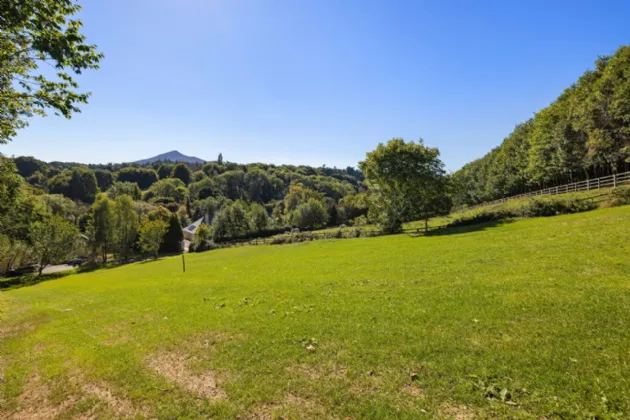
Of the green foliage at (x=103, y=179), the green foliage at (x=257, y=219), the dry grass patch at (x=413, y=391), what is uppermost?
the green foliage at (x=103, y=179)

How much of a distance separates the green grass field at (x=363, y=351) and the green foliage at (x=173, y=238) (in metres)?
55.8

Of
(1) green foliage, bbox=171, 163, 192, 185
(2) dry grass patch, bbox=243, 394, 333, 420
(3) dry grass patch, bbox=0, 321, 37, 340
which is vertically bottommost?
(3) dry grass patch, bbox=0, 321, 37, 340

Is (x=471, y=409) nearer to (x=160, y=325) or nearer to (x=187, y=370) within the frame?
(x=187, y=370)

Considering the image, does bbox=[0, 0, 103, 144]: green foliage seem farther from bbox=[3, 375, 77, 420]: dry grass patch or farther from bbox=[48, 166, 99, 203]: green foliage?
bbox=[48, 166, 99, 203]: green foliage

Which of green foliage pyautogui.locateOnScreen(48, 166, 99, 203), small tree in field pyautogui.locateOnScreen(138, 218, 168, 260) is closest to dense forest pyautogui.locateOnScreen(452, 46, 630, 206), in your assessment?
small tree in field pyautogui.locateOnScreen(138, 218, 168, 260)

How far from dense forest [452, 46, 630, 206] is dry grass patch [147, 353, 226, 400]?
39952 millimetres

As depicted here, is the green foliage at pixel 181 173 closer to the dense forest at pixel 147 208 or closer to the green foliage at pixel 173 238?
the dense forest at pixel 147 208

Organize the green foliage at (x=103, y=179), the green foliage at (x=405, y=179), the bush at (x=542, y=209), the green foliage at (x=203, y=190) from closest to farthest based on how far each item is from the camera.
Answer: the bush at (x=542, y=209)
the green foliage at (x=405, y=179)
the green foliage at (x=203, y=190)
the green foliage at (x=103, y=179)

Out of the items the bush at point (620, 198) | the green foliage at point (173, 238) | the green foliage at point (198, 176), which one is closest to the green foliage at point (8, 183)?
the green foliage at point (173, 238)

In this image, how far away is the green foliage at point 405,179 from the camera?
117 ft

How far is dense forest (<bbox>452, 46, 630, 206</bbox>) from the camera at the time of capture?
37.4 meters

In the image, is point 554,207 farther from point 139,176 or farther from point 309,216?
point 139,176

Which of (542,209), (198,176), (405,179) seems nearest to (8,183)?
(405,179)

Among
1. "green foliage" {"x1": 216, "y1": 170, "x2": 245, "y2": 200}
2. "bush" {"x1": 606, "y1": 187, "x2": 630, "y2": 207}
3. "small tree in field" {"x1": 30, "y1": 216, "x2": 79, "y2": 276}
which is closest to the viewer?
"bush" {"x1": 606, "y1": 187, "x2": 630, "y2": 207}
